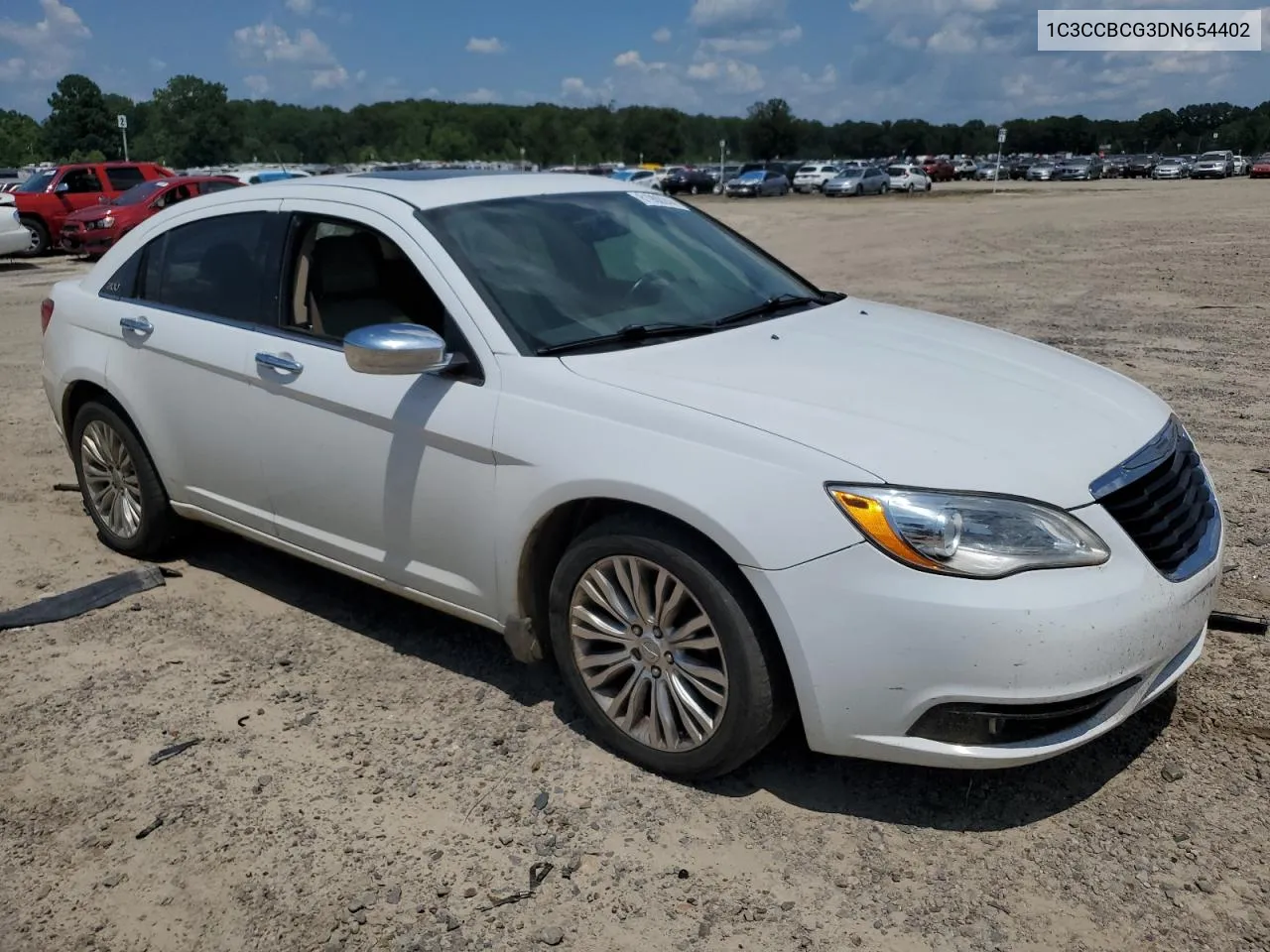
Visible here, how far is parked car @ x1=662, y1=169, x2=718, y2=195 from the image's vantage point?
59094 millimetres

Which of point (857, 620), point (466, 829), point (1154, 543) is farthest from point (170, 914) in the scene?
point (1154, 543)

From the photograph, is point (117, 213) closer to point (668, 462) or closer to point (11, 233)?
point (11, 233)

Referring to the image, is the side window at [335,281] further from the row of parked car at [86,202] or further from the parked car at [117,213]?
the parked car at [117,213]

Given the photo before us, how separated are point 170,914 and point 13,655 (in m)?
1.96

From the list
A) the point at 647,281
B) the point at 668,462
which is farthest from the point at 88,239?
the point at 668,462

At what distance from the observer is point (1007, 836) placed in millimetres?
2924

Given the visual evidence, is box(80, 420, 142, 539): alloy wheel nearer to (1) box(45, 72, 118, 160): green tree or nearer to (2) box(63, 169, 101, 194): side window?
(2) box(63, 169, 101, 194): side window

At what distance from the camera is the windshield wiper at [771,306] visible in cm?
387

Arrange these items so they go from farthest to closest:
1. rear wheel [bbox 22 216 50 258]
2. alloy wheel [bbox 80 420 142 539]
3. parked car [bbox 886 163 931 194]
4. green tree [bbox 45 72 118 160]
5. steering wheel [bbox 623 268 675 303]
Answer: green tree [bbox 45 72 118 160] < parked car [bbox 886 163 931 194] < rear wheel [bbox 22 216 50 258] < alloy wheel [bbox 80 420 142 539] < steering wheel [bbox 623 268 675 303]

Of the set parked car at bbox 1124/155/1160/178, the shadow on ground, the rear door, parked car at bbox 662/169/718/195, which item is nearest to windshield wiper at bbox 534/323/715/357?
the shadow on ground

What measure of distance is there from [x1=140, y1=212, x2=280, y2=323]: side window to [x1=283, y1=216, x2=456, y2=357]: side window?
0.34 feet

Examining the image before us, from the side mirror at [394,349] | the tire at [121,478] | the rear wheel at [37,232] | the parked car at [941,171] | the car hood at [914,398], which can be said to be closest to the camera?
the car hood at [914,398]

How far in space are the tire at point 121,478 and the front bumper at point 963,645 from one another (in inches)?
122

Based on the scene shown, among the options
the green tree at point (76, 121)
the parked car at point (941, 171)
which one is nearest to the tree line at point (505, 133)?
the green tree at point (76, 121)
